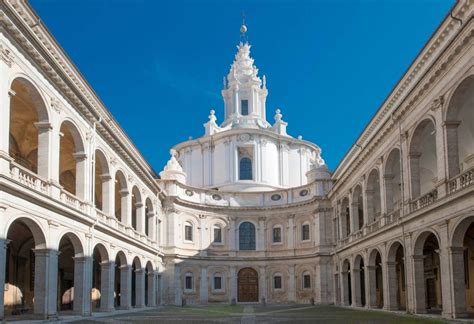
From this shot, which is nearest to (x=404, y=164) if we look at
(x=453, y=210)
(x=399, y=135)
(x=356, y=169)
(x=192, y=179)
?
(x=399, y=135)

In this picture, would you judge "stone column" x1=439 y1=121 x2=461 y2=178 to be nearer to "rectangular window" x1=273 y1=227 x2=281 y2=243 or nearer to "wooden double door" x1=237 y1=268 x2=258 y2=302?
"rectangular window" x1=273 y1=227 x2=281 y2=243

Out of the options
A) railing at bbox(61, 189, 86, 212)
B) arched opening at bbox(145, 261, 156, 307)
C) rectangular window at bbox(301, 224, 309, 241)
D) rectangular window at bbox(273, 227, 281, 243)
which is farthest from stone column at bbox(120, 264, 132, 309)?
rectangular window at bbox(273, 227, 281, 243)

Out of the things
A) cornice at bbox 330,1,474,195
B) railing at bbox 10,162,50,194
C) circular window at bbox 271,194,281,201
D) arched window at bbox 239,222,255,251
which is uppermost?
cornice at bbox 330,1,474,195

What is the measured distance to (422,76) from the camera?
86.6 ft

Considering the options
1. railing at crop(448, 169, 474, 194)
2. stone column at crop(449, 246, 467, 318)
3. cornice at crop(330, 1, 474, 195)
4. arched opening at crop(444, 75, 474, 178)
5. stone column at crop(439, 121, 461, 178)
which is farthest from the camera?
stone column at crop(439, 121, 461, 178)

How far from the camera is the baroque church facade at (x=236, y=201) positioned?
928 inches

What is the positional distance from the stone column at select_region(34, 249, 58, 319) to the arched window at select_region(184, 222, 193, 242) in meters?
31.3

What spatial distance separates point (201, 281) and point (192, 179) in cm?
1269

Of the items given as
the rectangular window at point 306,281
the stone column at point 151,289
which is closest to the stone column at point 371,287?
the stone column at point 151,289

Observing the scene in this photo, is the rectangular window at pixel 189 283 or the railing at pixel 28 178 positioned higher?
the railing at pixel 28 178

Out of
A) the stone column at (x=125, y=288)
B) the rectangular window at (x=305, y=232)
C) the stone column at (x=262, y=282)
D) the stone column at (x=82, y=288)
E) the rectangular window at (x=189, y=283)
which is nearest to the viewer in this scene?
the stone column at (x=82, y=288)

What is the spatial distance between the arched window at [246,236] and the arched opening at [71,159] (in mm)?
22882

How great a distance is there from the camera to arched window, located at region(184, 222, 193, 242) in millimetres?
55719

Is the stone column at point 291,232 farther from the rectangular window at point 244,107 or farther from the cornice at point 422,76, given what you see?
the cornice at point 422,76
